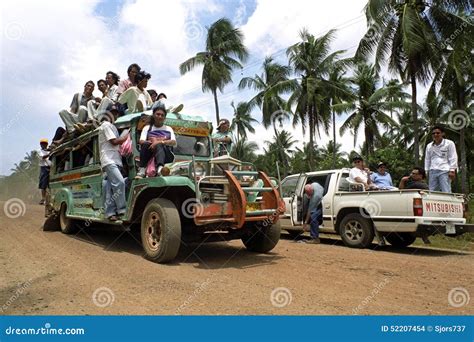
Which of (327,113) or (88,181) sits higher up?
(327,113)

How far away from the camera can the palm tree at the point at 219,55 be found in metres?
28.9

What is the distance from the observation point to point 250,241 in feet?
22.7

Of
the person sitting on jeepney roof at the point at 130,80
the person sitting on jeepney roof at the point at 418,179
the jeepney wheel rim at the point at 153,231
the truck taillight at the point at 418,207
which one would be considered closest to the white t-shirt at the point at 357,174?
the person sitting on jeepney roof at the point at 418,179

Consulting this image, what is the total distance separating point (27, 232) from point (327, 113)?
22018mm

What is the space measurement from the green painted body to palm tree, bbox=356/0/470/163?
14.7 m

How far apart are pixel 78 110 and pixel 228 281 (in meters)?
6.38

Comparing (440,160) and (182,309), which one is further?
(440,160)

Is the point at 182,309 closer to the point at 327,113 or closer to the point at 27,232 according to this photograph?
the point at 27,232

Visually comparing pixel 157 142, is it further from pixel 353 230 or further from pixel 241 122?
pixel 241 122

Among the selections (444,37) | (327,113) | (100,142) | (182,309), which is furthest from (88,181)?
(327,113)
